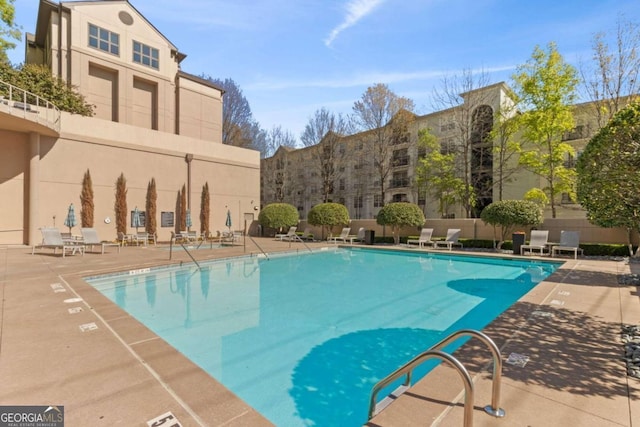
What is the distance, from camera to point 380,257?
47.3 feet

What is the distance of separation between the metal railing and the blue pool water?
9.45 metres

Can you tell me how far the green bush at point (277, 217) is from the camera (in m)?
22.3

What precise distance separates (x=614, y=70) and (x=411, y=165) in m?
17.1

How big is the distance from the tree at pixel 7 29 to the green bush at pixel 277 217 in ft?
55.7

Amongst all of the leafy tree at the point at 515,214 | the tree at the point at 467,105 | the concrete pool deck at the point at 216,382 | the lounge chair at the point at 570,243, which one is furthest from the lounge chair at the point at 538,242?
the concrete pool deck at the point at 216,382

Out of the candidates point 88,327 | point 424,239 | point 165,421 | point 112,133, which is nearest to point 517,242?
point 424,239

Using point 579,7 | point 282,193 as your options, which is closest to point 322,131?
point 282,193

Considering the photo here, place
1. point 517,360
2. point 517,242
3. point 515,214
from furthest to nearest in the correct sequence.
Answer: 1. point 515,214
2. point 517,242
3. point 517,360

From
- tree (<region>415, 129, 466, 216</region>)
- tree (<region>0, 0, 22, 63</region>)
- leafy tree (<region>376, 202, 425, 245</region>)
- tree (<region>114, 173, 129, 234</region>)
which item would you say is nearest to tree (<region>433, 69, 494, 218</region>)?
tree (<region>415, 129, 466, 216</region>)

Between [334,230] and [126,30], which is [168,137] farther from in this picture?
[334,230]

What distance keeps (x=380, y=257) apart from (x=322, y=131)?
729 inches

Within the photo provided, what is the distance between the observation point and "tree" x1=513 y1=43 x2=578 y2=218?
17219mm

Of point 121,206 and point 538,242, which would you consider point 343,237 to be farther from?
point 121,206

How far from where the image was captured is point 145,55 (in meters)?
20.7
